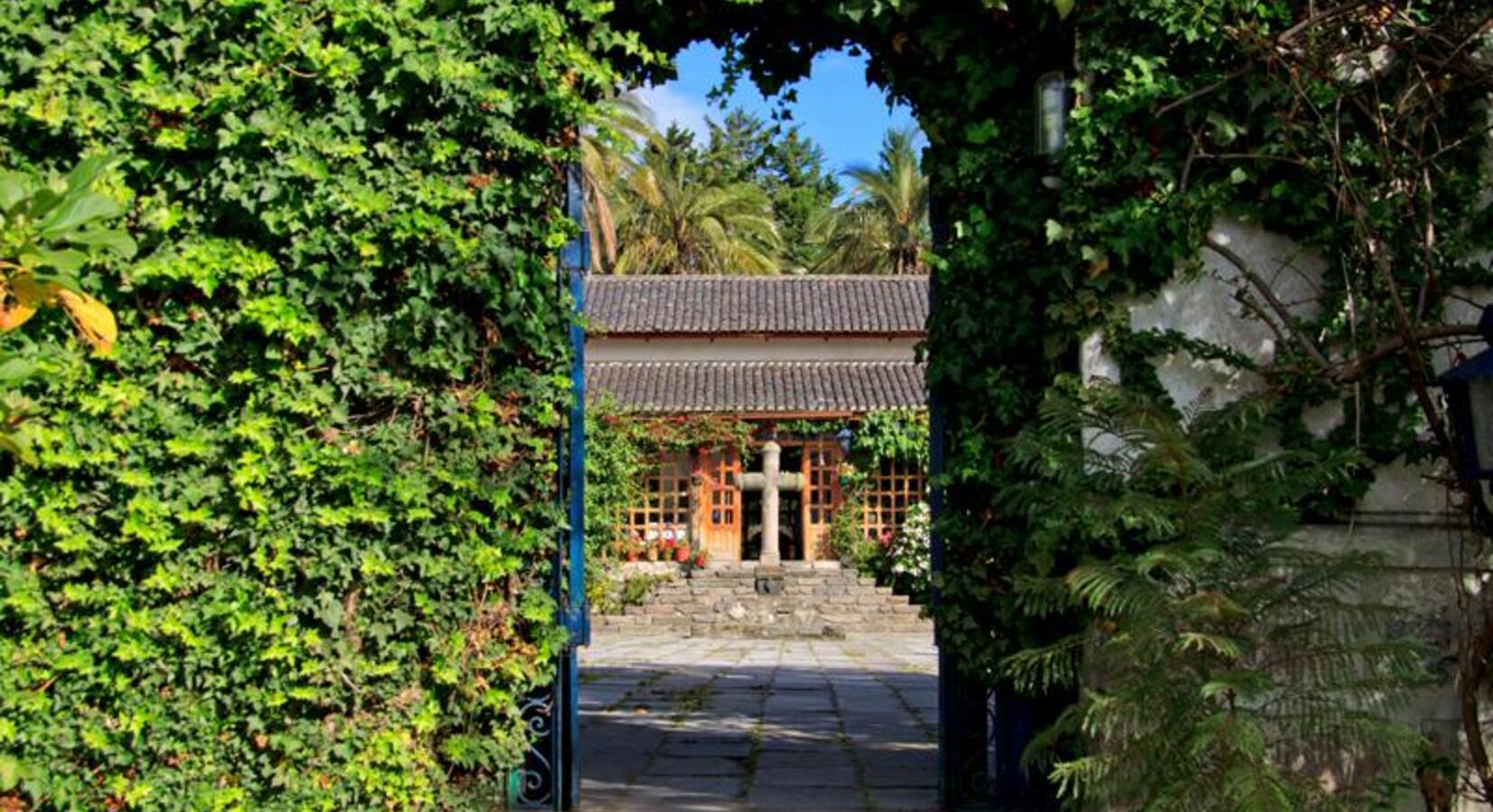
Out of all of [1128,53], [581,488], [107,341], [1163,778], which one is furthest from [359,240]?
[1163,778]

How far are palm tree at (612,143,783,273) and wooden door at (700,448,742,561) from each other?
11782 millimetres

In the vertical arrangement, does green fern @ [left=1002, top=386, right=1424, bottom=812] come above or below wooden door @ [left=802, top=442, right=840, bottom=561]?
below

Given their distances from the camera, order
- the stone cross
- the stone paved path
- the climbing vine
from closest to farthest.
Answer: the climbing vine < the stone paved path < the stone cross

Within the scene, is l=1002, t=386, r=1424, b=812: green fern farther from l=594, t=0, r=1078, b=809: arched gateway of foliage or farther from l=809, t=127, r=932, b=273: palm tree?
l=809, t=127, r=932, b=273: palm tree

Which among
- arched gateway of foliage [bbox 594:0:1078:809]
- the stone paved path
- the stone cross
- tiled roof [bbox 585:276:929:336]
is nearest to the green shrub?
arched gateway of foliage [bbox 594:0:1078:809]

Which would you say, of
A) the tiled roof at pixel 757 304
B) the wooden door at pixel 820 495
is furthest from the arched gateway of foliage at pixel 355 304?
the tiled roof at pixel 757 304

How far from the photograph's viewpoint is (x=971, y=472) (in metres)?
5.66

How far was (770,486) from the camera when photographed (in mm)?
24031

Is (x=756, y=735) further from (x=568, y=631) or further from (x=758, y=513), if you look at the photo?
(x=758, y=513)

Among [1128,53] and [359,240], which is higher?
[1128,53]

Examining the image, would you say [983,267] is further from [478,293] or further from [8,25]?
[8,25]

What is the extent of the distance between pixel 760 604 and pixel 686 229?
1613cm

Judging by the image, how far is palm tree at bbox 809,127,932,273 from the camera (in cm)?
3753

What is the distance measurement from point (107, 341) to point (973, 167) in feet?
11.9
